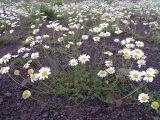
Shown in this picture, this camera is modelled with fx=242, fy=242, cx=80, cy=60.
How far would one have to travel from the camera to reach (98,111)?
262 cm

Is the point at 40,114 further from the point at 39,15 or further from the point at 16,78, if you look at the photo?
the point at 39,15

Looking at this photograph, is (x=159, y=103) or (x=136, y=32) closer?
(x=159, y=103)

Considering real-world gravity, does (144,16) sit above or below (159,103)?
below

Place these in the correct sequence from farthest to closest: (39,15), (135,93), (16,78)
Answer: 1. (39,15)
2. (16,78)
3. (135,93)

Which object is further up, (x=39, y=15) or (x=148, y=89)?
(x=148, y=89)

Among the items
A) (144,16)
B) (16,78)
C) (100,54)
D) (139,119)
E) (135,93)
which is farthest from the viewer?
(144,16)

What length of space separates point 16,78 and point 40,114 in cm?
91

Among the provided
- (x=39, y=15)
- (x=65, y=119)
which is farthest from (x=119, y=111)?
(x=39, y=15)

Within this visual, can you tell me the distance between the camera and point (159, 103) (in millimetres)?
2600

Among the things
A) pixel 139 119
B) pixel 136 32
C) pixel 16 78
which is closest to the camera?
pixel 139 119

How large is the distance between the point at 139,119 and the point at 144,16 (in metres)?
4.21

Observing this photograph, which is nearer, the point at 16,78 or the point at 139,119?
the point at 139,119

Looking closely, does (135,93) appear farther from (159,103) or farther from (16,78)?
(16,78)

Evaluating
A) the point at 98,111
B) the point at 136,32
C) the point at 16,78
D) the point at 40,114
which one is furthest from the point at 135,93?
the point at 136,32
